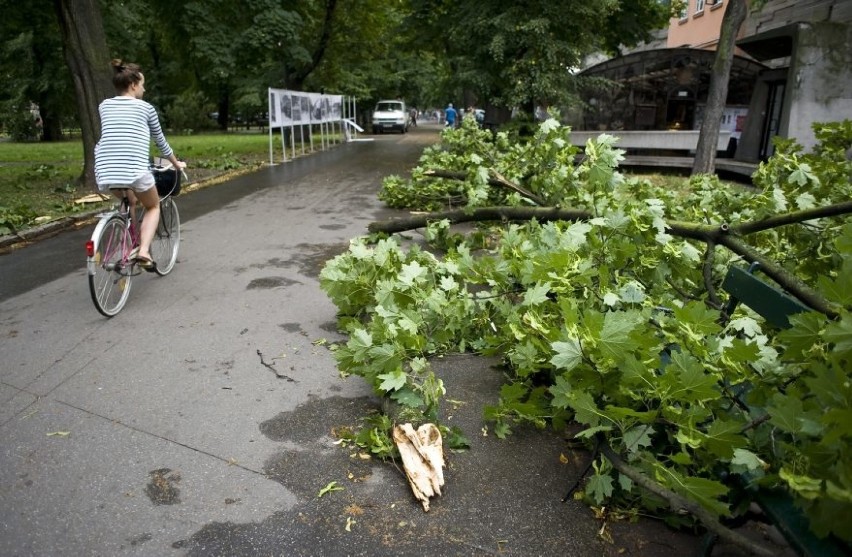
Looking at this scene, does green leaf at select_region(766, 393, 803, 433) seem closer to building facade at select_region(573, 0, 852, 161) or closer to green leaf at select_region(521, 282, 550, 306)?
green leaf at select_region(521, 282, 550, 306)

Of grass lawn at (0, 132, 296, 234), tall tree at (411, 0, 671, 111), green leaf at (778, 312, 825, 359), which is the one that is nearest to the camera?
green leaf at (778, 312, 825, 359)

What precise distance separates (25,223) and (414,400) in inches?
311

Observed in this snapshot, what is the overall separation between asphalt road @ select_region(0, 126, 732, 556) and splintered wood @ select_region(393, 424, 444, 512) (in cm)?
7

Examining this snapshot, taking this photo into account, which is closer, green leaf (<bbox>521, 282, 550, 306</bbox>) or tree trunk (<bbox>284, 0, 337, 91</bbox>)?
green leaf (<bbox>521, 282, 550, 306</bbox>)

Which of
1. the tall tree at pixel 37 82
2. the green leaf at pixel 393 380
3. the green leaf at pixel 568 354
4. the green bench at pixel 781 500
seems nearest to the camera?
the green bench at pixel 781 500

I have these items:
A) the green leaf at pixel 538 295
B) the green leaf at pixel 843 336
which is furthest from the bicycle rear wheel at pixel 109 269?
the green leaf at pixel 843 336

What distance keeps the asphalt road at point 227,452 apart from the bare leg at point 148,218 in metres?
0.51

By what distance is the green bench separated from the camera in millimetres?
Answer: 1702

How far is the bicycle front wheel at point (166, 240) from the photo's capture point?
6305 millimetres

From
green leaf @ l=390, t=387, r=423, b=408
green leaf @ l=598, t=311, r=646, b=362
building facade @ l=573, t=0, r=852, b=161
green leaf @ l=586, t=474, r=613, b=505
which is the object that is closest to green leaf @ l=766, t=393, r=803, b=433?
green leaf @ l=598, t=311, r=646, b=362

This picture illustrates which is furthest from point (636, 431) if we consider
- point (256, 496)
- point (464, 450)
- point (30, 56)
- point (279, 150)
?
point (30, 56)

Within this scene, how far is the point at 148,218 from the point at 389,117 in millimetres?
40845

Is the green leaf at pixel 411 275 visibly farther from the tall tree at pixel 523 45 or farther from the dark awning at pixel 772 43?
the dark awning at pixel 772 43

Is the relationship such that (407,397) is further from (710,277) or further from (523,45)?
(523,45)
